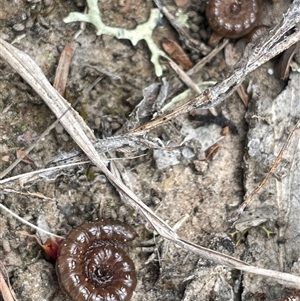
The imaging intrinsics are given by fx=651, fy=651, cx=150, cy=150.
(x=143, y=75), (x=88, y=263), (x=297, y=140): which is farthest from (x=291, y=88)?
(x=88, y=263)

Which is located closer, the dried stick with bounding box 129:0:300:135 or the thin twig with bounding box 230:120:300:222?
the dried stick with bounding box 129:0:300:135

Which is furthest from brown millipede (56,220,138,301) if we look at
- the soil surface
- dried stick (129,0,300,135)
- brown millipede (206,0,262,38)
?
brown millipede (206,0,262,38)

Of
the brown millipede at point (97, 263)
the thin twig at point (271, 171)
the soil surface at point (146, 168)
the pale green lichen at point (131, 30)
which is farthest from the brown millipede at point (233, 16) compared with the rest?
the brown millipede at point (97, 263)

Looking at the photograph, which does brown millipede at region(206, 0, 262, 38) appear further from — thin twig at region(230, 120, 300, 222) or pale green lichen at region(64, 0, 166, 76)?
thin twig at region(230, 120, 300, 222)

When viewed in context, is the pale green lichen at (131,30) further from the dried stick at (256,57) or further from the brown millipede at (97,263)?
the brown millipede at (97,263)

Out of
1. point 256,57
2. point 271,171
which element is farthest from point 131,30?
point 271,171

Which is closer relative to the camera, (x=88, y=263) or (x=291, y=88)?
(x=88, y=263)

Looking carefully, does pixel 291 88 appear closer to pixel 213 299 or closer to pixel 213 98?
pixel 213 98
